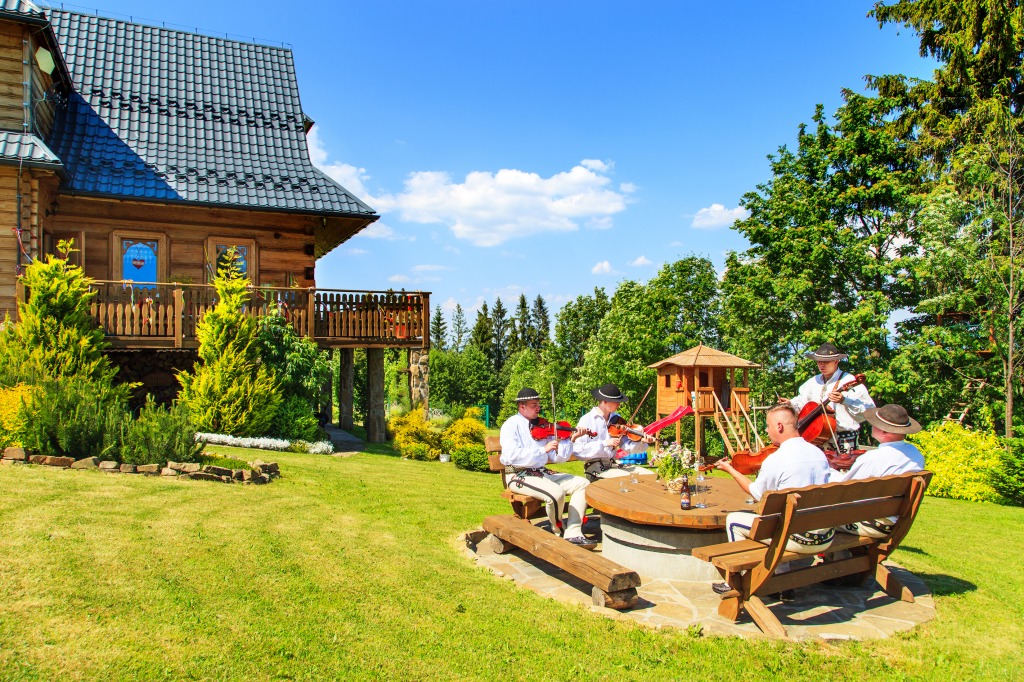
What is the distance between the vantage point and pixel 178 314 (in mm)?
13664

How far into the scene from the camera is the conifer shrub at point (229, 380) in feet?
41.4

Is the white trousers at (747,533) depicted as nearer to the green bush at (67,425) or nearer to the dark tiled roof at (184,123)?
the green bush at (67,425)

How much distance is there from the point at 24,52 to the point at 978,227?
2267 centimetres

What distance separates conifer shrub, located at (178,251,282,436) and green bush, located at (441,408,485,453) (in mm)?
4394

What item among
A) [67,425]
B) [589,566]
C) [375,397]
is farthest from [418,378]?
[589,566]

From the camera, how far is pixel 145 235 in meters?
15.9

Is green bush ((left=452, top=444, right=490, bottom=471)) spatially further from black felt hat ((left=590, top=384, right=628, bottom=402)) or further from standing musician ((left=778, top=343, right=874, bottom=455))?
standing musician ((left=778, top=343, right=874, bottom=455))

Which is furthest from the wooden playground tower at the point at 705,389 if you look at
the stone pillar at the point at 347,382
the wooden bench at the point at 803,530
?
the wooden bench at the point at 803,530

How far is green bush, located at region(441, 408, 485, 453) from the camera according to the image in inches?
639

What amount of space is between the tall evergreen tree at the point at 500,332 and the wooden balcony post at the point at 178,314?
5729cm

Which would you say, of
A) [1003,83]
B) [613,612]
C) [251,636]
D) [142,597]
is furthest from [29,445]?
[1003,83]

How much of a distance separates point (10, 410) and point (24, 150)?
21.4 ft

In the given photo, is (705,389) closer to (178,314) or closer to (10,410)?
(178,314)

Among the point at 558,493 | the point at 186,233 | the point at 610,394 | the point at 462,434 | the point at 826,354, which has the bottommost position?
the point at 462,434
